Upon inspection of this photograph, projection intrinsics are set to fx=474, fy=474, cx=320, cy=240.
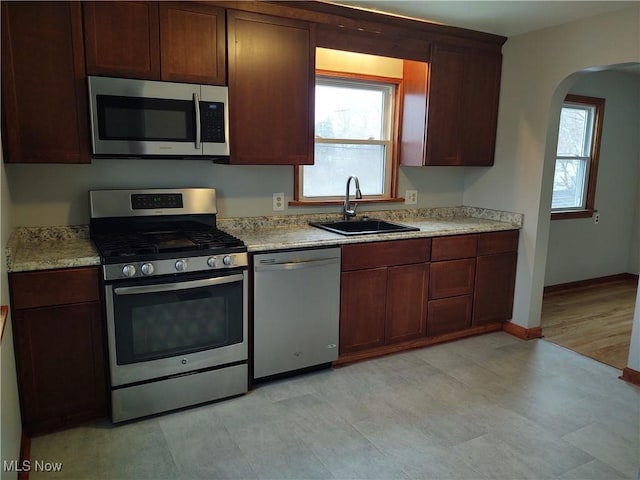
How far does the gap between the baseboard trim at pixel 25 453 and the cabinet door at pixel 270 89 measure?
1761 millimetres

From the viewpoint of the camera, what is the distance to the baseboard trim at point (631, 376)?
298 centimetres

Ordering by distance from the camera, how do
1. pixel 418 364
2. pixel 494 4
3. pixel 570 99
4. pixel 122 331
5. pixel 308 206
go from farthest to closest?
pixel 570 99, pixel 308 206, pixel 418 364, pixel 494 4, pixel 122 331

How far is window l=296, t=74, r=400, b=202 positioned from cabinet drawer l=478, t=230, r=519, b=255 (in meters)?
0.81

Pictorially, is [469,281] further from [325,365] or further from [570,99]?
[570,99]

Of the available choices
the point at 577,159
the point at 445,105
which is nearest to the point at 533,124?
the point at 445,105

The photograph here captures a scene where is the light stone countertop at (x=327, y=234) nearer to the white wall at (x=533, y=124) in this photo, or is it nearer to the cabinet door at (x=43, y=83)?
the white wall at (x=533, y=124)

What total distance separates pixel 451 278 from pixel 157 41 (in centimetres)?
248

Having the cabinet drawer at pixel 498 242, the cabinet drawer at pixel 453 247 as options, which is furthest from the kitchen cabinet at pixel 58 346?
the cabinet drawer at pixel 498 242

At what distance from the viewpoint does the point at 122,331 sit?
7.76ft

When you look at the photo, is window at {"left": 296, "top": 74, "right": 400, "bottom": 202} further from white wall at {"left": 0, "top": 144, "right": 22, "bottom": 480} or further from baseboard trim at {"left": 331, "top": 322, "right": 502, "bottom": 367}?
white wall at {"left": 0, "top": 144, "right": 22, "bottom": 480}

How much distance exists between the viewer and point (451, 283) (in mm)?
3525

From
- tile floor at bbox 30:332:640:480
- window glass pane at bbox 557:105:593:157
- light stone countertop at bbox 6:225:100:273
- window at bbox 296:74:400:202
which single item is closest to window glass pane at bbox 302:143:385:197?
window at bbox 296:74:400:202

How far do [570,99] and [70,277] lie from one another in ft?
15.1

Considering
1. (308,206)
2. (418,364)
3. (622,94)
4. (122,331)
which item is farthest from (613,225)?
(122,331)
